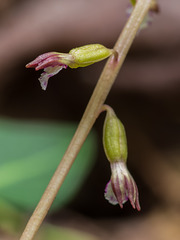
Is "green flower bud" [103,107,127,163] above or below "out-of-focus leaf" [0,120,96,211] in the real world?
above

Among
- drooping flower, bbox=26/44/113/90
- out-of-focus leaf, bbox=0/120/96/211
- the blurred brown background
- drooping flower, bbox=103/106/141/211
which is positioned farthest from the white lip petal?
the blurred brown background

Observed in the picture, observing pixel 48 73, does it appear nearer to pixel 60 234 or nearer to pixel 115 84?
pixel 60 234

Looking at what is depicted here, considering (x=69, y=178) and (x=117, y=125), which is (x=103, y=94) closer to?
(x=117, y=125)

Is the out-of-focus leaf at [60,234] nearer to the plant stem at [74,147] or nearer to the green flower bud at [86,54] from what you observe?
the plant stem at [74,147]

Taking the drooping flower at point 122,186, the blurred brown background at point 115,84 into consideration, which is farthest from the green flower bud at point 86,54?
the blurred brown background at point 115,84

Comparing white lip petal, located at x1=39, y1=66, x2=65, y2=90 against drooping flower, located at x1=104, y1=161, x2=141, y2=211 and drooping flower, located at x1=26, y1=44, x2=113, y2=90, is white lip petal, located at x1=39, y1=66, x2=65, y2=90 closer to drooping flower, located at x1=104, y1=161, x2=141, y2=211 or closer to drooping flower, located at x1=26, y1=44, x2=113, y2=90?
drooping flower, located at x1=26, y1=44, x2=113, y2=90
